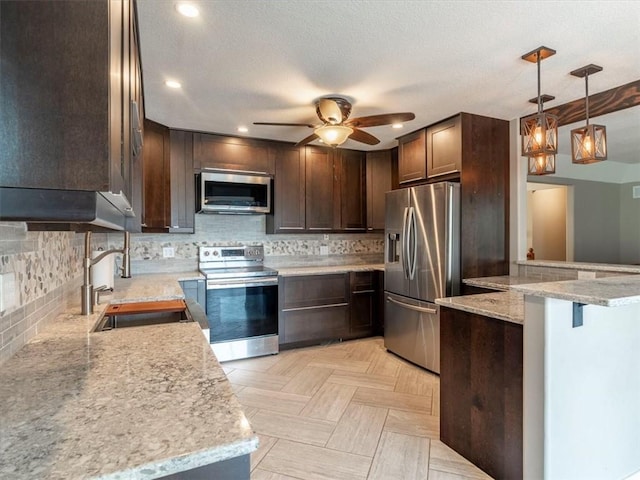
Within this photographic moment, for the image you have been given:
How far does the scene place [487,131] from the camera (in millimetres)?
3150

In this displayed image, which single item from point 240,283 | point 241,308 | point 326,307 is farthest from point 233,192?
point 326,307

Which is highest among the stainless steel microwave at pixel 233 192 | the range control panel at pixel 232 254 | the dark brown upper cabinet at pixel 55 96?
the stainless steel microwave at pixel 233 192

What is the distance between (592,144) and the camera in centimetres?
201

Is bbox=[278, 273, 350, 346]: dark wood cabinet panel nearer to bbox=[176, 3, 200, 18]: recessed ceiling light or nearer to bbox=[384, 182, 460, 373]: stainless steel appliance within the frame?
bbox=[384, 182, 460, 373]: stainless steel appliance

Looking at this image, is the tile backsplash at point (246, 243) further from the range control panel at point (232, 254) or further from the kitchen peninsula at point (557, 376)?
the kitchen peninsula at point (557, 376)

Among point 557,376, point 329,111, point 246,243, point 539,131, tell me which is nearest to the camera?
point 557,376

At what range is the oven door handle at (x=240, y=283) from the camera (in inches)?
130

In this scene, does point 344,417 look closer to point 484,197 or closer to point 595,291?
point 595,291

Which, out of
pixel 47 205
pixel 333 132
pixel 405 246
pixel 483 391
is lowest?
pixel 483 391

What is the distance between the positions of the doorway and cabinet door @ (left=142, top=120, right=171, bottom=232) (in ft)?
18.1

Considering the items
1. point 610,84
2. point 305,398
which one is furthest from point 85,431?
point 610,84

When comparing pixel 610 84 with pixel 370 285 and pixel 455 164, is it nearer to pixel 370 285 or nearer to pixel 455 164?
pixel 455 164

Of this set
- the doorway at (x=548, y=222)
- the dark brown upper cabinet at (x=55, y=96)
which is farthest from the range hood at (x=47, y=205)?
the doorway at (x=548, y=222)

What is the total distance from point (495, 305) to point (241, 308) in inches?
92.3
